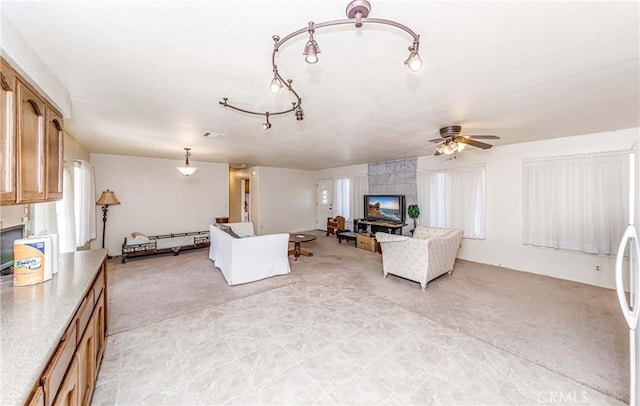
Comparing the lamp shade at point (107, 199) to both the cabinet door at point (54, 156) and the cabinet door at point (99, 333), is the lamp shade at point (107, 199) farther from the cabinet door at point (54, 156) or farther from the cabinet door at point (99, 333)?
the cabinet door at point (99, 333)

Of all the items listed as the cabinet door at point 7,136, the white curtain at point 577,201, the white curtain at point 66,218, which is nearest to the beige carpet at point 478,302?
the white curtain at point 577,201

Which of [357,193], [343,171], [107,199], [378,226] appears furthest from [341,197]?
[107,199]

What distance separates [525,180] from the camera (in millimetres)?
4578

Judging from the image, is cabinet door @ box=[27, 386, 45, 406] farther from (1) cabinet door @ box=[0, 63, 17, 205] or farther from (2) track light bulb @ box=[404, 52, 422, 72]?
(2) track light bulb @ box=[404, 52, 422, 72]

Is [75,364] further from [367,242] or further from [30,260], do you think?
[367,242]

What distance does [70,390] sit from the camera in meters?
1.21

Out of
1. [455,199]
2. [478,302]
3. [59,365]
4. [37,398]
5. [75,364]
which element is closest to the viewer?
[37,398]

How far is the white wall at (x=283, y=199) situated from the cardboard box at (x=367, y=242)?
10.1 ft

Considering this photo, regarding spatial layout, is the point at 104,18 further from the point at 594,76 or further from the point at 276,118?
the point at 594,76

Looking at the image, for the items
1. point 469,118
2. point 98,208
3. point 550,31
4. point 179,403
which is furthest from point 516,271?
point 98,208

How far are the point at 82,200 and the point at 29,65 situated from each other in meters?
3.86

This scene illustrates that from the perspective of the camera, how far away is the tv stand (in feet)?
20.3

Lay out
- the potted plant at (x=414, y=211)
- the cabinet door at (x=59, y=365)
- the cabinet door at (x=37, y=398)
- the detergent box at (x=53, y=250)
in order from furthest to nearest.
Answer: the potted plant at (x=414, y=211), the detergent box at (x=53, y=250), the cabinet door at (x=59, y=365), the cabinet door at (x=37, y=398)

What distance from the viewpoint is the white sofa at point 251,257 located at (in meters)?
3.89
